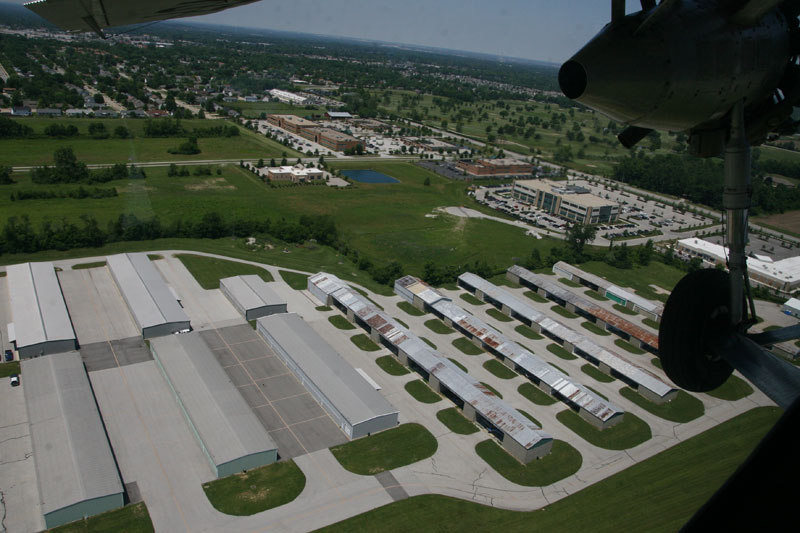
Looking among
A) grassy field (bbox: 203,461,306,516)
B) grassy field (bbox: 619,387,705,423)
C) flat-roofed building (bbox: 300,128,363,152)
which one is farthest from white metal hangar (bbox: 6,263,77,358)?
flat-roofed building (bbox: 300,128,363,152)

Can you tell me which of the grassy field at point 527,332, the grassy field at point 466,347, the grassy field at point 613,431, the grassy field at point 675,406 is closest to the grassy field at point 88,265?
the grassy field at point 466,347

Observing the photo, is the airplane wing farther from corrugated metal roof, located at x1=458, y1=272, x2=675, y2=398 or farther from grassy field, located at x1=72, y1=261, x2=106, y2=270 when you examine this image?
grassy field, located at x1=72, y1=261, x2=106, y2=270

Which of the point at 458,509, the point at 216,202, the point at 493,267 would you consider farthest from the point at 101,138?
the point at 458,509

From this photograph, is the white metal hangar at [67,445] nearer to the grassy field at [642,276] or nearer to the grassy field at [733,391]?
the grassy field at [733,391]

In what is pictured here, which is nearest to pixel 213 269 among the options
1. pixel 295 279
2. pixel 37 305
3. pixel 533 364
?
pixel 295 279

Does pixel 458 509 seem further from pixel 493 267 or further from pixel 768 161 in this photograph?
pixel 768 161
